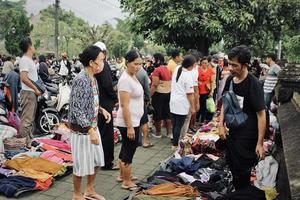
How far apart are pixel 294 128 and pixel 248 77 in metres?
0.70

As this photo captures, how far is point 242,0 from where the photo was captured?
519 inches

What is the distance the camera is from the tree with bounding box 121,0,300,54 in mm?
12336

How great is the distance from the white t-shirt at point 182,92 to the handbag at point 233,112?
266cm

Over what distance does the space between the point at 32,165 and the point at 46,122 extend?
117 inches

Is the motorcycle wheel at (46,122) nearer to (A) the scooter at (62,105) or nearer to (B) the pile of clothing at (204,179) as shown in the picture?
(A) the scooter at (62,105)

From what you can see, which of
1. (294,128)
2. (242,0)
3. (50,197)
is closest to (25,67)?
(50,197)

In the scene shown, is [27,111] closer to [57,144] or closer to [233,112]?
[57,144]

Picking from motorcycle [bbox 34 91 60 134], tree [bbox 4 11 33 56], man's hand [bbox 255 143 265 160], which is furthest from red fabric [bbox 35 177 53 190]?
tree [bbox 4 11 33 56]

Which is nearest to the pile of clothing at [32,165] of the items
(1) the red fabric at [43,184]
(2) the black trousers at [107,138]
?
(1) the red fabric at [43,184]

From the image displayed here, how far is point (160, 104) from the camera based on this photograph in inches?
325

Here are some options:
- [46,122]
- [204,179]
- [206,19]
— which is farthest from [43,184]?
[206,19]

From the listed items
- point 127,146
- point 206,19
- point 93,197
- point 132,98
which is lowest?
point 93,197

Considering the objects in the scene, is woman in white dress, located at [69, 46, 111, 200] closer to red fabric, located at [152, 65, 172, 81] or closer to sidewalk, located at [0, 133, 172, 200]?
sidewalk, located at [0, 133, 172, 200]

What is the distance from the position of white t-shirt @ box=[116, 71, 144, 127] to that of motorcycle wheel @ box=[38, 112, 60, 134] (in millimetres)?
3770
